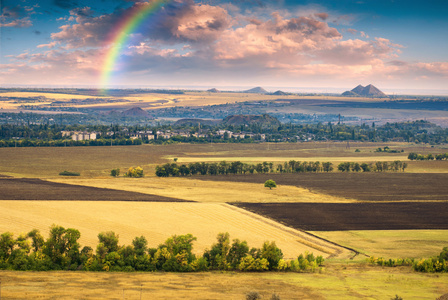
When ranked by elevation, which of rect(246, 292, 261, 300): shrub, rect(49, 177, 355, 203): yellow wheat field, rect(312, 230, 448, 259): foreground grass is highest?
rect(49, 177, 355, 203): yellow wheat field

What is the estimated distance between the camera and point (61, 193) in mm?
74812

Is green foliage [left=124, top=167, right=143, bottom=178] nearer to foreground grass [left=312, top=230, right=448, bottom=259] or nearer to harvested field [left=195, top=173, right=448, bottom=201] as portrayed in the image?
harvested field [left=195, top=173, right=448, bottom=201]

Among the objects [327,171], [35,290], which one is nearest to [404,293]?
[35,290]

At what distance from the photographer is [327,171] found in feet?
359

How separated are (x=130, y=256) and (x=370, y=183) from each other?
59281 millimetres

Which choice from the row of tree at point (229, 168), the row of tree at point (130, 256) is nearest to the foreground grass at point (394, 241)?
the row of tree at point (130, 256)

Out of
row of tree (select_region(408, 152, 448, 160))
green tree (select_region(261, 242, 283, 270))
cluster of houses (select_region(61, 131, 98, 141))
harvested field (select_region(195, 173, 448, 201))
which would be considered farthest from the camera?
cluster of houses (select_region(61, 131, 98, 141))

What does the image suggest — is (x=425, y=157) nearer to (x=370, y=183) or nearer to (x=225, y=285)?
(x=370, y=183)

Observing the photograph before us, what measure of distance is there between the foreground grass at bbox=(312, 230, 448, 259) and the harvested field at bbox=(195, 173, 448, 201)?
2006 cm

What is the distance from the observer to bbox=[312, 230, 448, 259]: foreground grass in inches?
1944

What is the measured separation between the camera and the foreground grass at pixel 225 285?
34969 mm

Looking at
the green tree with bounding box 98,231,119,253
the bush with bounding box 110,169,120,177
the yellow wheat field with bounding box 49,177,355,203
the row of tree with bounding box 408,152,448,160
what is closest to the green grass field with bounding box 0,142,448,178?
the bush with bounding box 110,169,120,177

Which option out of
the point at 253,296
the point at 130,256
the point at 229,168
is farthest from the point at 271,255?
the point at 229,168

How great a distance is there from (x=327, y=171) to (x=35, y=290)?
82.3m
